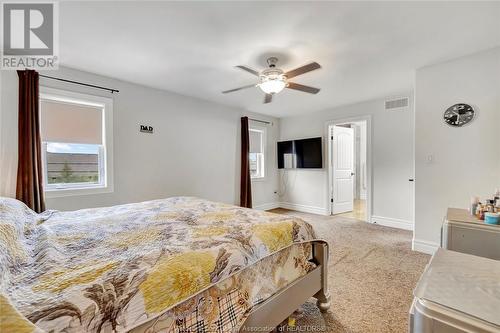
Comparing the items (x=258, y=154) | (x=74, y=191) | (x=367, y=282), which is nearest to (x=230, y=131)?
(x=258, y=154)

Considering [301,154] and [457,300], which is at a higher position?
[301,154]

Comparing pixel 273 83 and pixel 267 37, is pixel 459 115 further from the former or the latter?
pixel 267 37

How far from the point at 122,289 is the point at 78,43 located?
8.69ft

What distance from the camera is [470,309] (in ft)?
2.51

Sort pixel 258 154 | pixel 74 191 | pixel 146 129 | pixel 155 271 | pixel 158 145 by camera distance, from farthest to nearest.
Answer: pixel 258 154 < pixel 158 145 < pixel 146 129 < pixel 74 191 < pixel 155 271

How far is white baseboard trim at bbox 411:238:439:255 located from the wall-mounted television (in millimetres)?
2490

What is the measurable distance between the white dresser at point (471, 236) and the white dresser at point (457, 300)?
100cm

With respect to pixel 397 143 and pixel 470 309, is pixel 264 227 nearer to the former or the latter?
pixel 470 309

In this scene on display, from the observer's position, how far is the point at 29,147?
262 cm

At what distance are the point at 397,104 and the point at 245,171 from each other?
10.6ft

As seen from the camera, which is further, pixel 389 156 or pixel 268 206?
pixel 268 206

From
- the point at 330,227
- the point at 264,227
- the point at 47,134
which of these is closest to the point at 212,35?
the point at 264,227

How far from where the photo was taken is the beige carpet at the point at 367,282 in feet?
5.69

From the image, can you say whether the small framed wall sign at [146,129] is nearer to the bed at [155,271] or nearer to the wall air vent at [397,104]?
the bed at [155,271]
